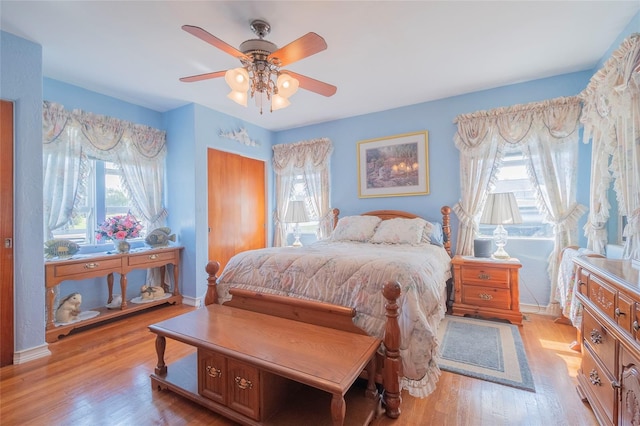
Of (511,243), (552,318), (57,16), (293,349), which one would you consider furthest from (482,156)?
(57,16)

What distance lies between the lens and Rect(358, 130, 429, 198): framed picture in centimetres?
361

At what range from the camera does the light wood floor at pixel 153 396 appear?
1537 millimetres

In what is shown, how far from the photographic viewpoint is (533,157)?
302cm

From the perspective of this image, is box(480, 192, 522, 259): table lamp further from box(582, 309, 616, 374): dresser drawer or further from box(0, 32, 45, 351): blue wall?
box(0, 32, 45, 351): blue wall

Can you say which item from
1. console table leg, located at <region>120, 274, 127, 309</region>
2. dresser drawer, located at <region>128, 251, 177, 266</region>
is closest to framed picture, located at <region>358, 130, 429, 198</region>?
dresser drawer, located at <region>128, 251, 177, 266</region>

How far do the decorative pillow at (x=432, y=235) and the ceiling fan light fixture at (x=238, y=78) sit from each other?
95.3 inches

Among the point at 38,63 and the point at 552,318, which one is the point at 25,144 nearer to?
the point at 38,63

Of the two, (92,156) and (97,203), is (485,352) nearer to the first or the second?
(97,203)

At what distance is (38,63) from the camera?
7.49ft

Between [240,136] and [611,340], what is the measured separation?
4174mm

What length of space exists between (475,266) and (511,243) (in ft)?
2.22

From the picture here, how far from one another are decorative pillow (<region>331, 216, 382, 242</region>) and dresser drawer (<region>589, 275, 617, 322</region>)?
78.3 inches

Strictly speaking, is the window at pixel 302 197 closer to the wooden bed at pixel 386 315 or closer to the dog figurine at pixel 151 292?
the dog figurine at pixel 151 292

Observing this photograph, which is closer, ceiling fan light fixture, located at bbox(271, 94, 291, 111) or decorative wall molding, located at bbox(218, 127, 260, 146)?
ceiling fan light fixture, located at bbox(271, 94, 291, 111)
